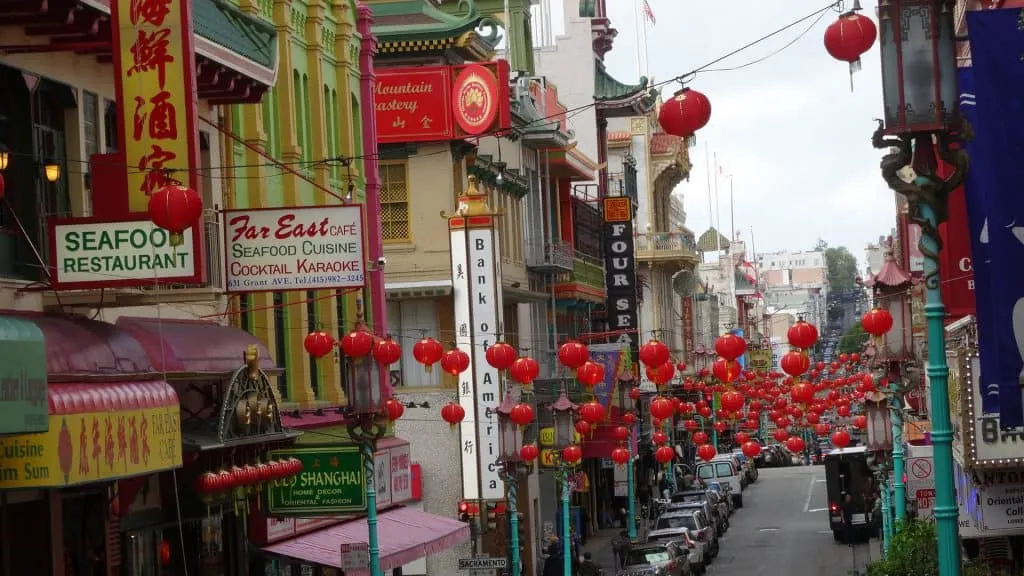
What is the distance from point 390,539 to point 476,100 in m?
15.7

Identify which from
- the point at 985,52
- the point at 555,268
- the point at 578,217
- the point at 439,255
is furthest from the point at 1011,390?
the point at 578,217

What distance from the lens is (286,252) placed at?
906 inches

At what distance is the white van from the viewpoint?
72750mm

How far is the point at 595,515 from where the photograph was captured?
65.6 m

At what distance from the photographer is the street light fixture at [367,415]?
25422 mm

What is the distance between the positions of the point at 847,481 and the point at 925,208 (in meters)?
43.5

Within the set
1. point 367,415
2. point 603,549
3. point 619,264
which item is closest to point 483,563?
point 367,415

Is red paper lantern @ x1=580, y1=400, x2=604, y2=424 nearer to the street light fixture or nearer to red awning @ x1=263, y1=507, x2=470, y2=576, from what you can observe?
red awning @ x1=263, y1=507, x2=470, y2=576

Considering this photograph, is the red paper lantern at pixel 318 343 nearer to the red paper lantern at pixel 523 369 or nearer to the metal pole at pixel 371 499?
the metal pole at pixel 371 499

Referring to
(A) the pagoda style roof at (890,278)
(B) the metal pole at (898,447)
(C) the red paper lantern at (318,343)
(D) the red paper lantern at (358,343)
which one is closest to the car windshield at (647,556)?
(B) the metal pole at (898,447)

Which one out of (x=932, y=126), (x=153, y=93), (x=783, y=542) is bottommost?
(x=783, y=542)

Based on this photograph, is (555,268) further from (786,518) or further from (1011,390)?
(1011,390)

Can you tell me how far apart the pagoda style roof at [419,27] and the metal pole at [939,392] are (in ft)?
104

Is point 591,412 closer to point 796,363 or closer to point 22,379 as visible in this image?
point 796,363
